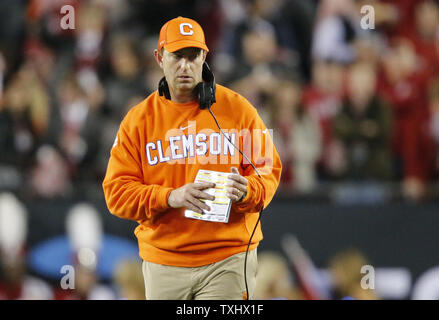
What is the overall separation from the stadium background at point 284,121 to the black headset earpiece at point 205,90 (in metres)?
2.26

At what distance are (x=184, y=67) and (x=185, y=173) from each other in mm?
510

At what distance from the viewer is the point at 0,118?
650cm

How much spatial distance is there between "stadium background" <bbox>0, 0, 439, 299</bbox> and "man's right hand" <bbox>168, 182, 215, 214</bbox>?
230cm

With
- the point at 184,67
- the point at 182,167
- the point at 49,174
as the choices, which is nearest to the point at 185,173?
the point at 182,167

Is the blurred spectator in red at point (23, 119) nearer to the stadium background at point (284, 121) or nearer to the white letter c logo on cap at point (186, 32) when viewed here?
the stadium background at point (284, 121)

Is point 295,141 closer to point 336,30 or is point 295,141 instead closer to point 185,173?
point 336,30

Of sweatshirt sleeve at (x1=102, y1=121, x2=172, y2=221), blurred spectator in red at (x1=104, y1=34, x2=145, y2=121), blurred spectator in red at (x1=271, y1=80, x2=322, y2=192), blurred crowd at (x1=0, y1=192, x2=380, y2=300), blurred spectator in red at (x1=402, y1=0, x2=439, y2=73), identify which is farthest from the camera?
blurred spectator in red at (x1=402, y1=0, x2=439, y2=73)

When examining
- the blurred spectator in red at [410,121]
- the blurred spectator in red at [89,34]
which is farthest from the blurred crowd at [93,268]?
the blurred spectator in red at [89,34]

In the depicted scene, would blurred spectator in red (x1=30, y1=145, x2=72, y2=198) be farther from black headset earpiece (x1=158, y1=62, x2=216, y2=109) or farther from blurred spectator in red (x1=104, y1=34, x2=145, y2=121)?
black headset earpiece (x1=158, y1=62, x2=216, y2=109)

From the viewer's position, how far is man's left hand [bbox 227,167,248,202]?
3.20 metres

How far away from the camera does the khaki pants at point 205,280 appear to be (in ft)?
11.1

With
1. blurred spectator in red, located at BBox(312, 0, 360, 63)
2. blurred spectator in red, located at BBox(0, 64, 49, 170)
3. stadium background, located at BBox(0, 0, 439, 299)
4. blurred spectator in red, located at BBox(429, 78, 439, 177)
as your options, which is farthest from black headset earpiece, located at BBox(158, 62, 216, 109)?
blurred spectator in red, located at BBox(312, 0, 360, 63)

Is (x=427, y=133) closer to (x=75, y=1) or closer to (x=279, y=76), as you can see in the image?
(x=279, y=76)

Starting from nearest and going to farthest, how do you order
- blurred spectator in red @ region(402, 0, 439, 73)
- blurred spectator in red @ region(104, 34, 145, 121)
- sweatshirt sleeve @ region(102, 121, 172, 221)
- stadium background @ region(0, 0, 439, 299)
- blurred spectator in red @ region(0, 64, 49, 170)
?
sweatshirt sleeve @ region(102, 121, 172, 221)
stadium background @ region(0, 0, 439, 299)
blurred spectator in red @ region(0, 64, 49, 170)
blurred spectator in red @ region(104, 34, 145, 121)
blurred spectator in red @ region(402, 0, 439, 73)
